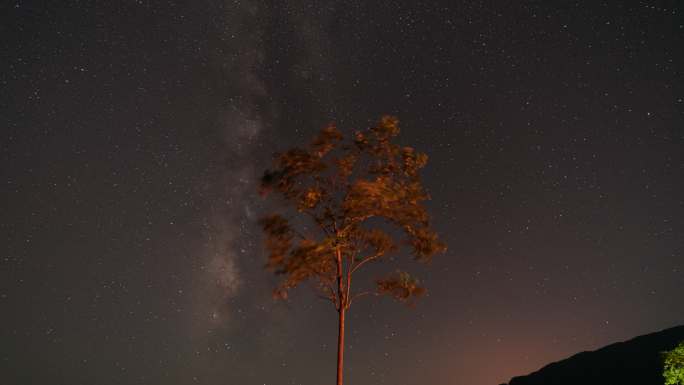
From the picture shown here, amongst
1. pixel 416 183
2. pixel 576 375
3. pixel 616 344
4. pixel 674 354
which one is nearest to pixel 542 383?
pixel 576 375

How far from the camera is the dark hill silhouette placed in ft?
421

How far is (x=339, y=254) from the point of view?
16.5m

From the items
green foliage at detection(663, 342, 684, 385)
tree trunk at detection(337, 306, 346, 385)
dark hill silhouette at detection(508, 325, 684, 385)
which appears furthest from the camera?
dark hill silhouette at detection(508, 325, 684, 385)

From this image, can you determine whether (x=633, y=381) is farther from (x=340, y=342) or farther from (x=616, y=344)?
(x=340, y=342)

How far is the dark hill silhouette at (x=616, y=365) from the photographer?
128m

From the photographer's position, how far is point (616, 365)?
137750 mm

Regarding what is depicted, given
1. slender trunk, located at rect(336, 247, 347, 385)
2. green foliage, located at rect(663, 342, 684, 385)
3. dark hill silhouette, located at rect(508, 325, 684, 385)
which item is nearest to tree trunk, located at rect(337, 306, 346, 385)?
slender trunk, located at rect(336, 247, 347, 385)

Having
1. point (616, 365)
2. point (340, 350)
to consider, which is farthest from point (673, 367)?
point (616, 365)

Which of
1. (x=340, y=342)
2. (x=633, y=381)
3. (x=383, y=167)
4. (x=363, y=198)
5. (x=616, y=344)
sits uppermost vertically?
(x=616, y=344)

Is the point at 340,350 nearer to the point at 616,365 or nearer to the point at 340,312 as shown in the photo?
the point at 340,312

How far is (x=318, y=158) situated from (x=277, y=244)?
3.13 metres

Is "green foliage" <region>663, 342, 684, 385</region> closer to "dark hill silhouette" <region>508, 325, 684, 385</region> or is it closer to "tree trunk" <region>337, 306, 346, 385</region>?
"tree trunk" <region>337, 306, 346, 385</region>

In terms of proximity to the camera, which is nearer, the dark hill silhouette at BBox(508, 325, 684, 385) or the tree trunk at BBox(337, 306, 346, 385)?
the tree trunk at BBox(337, 306, 346, 385)

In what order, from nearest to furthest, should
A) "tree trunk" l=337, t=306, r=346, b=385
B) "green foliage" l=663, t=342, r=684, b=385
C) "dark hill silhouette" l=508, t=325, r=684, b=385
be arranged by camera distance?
"tree trunk" l=337, t=306, r=346, b=385, "green foliage" l=663, t=342, r=684, b=385, "dark hill silhouette" l=508, t=325, r=684, b=385
